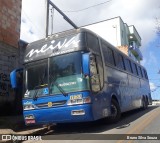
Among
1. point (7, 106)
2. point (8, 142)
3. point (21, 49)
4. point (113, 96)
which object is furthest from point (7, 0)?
point (8, 142)

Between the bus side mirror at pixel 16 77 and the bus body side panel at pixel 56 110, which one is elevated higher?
the bus side mirror at pixel 16 77

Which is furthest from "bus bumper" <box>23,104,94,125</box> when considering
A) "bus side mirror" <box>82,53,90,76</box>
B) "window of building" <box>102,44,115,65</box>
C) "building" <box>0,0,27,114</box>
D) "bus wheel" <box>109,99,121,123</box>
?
"building" <box>0,0,27,114</box>

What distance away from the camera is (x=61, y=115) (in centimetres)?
834

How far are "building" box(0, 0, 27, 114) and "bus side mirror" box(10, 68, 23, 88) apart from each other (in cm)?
327

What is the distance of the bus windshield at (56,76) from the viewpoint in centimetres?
825

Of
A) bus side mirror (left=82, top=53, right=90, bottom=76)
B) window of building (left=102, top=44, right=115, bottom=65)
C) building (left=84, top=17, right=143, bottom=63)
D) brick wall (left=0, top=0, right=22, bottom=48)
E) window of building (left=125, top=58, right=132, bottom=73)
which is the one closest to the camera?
bus side mirror (left=82, top=53, right=90, bottom=76)

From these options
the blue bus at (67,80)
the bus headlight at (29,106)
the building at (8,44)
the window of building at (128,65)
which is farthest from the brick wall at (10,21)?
the window of building at (128,65)

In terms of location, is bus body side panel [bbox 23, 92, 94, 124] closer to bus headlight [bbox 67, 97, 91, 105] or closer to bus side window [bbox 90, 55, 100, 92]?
bus headlight [bbox 67, 97, 91, 105]

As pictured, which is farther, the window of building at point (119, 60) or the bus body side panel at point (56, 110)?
the window of building at point (119, 60)

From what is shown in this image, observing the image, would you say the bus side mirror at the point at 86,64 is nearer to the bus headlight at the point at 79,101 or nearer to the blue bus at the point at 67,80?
the blue bus at the point at 67,80

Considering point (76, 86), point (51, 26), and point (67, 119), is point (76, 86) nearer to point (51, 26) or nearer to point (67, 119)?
point (67, 119)

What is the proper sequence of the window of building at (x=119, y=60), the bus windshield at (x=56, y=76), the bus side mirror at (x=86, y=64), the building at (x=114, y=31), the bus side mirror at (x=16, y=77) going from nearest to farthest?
1. the bus side mirror at (x=86, y=64)
2. the bus windshield at (x=56, y=76)
3. the bus side mirror at (x=16, y=77)
4. the window of building at (x=119, y=60)
5. the building at (x=114, y=31)

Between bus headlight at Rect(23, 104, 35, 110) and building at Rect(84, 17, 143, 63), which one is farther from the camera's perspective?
building at Rect(84, 17, 143, 63)

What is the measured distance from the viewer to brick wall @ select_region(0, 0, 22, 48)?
1345 cm
